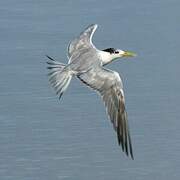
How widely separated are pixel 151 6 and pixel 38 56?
160 cm

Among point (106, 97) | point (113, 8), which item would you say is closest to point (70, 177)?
point (106, 97)

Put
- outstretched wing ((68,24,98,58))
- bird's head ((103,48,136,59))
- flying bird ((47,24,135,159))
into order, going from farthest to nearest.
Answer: outstretched wing ((68,24,98,58)), bird's head ((103,48,136,59)), flying bird ((47,24,135,159))

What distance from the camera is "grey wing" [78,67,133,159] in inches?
335

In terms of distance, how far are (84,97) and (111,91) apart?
1.02 m

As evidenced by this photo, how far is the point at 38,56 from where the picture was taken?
404 inches

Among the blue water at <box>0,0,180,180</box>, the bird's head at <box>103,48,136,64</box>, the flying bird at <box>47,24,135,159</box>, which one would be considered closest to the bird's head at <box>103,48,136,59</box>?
the bird's head at <box>103,48,136,64</box>

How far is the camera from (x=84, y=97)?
961cm

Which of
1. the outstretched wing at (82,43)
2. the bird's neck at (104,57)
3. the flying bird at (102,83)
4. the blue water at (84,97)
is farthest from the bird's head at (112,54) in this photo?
the blue water at (84,97)

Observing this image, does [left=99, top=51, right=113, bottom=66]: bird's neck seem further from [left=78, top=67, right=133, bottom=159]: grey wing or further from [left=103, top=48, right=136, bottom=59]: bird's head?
[left=78, top=67, right=133, bottom=159]: grey wing

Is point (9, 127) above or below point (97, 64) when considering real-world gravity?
below

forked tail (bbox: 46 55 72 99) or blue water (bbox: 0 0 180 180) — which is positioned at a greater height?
forked tail (bbox: 46 55 72 99)

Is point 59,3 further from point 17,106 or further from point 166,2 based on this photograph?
point 17,106

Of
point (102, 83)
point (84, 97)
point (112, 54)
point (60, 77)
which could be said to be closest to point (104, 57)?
point (112, 54)

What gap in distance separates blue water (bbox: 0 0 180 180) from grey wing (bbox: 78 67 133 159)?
31 cm
